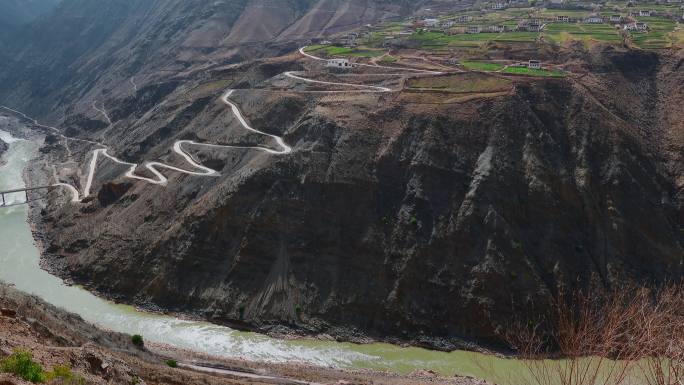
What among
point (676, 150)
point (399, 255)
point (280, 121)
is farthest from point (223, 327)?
point (676, 150)

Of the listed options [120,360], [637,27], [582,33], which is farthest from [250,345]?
[637,27]

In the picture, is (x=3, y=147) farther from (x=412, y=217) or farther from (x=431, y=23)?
(x=412, y=217)

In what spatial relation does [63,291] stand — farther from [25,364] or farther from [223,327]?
[25,364]

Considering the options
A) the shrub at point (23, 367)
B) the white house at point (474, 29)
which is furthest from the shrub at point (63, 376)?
the white house at point (474, 29)

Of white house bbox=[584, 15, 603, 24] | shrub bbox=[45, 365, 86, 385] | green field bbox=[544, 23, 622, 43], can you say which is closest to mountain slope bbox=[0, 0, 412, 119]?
green field bbox=[544, 23, 622, 43]

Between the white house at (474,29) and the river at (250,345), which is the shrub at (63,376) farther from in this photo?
the white house at (474,29)

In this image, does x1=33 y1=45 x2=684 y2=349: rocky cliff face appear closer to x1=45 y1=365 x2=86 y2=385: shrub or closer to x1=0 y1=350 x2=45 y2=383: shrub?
x1=45 y1=365 x2=86 y2=385: shrub
